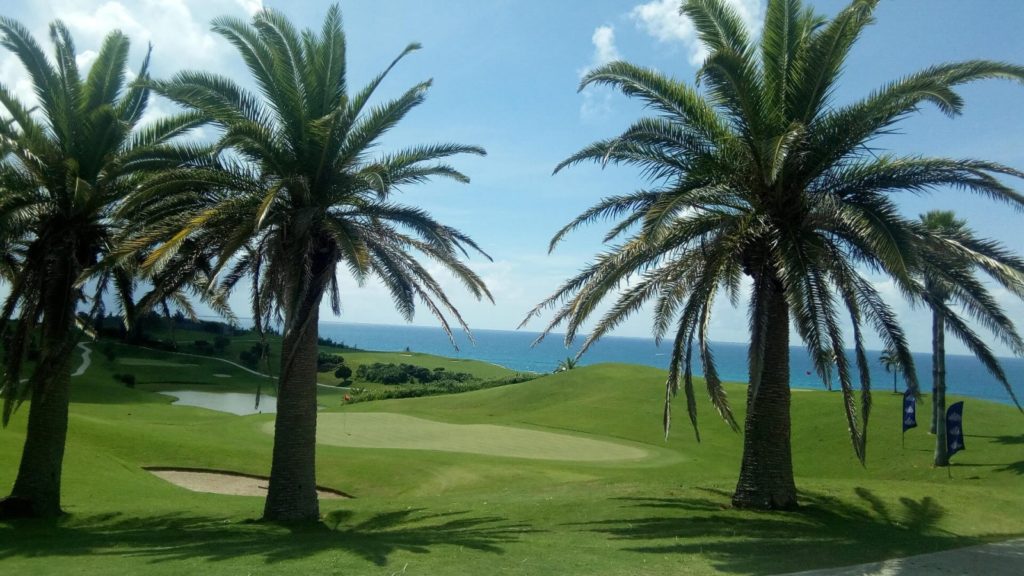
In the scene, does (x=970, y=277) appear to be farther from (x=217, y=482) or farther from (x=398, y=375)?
(x=398, y=375)

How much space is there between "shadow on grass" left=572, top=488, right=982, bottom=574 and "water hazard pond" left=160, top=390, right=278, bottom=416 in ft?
127

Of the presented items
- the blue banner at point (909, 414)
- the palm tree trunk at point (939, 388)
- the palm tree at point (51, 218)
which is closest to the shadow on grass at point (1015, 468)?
the palm tree trunk at point (939, 388)

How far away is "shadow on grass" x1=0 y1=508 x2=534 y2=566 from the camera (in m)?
10.4

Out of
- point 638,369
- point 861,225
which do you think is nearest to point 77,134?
point 861,225

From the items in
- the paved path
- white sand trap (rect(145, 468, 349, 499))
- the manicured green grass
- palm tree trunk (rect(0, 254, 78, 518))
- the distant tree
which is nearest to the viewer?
the paved path

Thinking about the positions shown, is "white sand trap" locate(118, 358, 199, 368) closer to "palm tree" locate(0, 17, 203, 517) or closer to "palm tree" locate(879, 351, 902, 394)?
"palm tree" locate(0, 17, 203, 517)

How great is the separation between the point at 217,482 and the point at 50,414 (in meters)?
7.06

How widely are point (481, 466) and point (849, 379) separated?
517 inches

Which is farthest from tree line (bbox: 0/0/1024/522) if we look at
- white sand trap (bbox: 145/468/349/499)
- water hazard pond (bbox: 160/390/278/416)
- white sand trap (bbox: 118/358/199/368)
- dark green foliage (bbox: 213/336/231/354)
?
dark green foliage (bbox: 213/336/231/354)

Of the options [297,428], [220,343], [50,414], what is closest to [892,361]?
[297,428]

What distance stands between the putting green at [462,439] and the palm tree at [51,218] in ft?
39.5

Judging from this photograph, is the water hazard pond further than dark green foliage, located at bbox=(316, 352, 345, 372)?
No

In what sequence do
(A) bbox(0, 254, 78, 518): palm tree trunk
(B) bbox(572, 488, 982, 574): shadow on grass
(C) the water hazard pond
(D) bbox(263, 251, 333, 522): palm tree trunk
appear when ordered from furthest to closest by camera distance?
(C) the water hazard pond
(A) bbox(0, 254, 78, 518): palm tree trunk
(D) bbox(263, 251, 333, 522): palm tree trunk
(B) bbox(572, 488, 982, 574): shadow on grass

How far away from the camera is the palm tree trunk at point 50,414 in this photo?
14.8m
